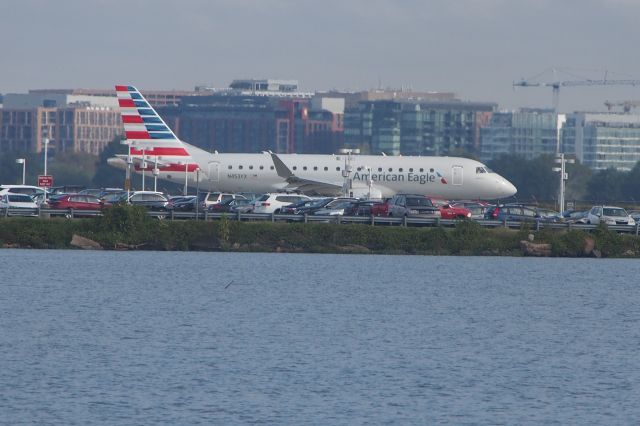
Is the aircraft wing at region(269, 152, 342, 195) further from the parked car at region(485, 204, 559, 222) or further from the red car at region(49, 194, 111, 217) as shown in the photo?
the red car at region(49, 194, 111, 217)

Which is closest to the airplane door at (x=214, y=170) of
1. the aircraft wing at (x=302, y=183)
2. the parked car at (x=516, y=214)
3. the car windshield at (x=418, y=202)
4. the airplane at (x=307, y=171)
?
the airplane at (x=307, y=171)

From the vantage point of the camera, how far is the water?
40.7 m

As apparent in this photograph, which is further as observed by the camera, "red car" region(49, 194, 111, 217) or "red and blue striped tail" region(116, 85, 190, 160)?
"red and blue striped tail" region(116, 85, 190, 160)

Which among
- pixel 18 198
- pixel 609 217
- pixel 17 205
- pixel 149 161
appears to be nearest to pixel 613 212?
pixel 609 217

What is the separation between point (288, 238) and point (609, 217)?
2051 cm

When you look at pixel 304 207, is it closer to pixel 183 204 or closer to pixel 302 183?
pixel 183 204

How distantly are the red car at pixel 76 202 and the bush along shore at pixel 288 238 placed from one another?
263 inches

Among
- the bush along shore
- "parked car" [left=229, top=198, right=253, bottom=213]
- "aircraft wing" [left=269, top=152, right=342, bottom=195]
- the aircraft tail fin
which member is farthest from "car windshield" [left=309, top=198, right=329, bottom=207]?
the aircraft tail fin

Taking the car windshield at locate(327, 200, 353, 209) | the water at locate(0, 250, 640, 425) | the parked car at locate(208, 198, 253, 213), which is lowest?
the water at locate(0, 250, 640, 425)

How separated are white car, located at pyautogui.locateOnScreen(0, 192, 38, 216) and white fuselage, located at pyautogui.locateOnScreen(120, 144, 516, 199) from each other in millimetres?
21570

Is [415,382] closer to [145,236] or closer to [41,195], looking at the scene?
[145,236]

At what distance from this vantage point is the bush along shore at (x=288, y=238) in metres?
81.4

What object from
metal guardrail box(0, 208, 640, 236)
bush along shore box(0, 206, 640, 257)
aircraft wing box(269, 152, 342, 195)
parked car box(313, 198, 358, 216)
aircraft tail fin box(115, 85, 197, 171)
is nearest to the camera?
bush along shore box(0, 206, 640, 257)

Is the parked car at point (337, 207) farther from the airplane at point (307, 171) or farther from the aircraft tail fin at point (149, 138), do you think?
the aircraft tail fin at point (149, 138)
